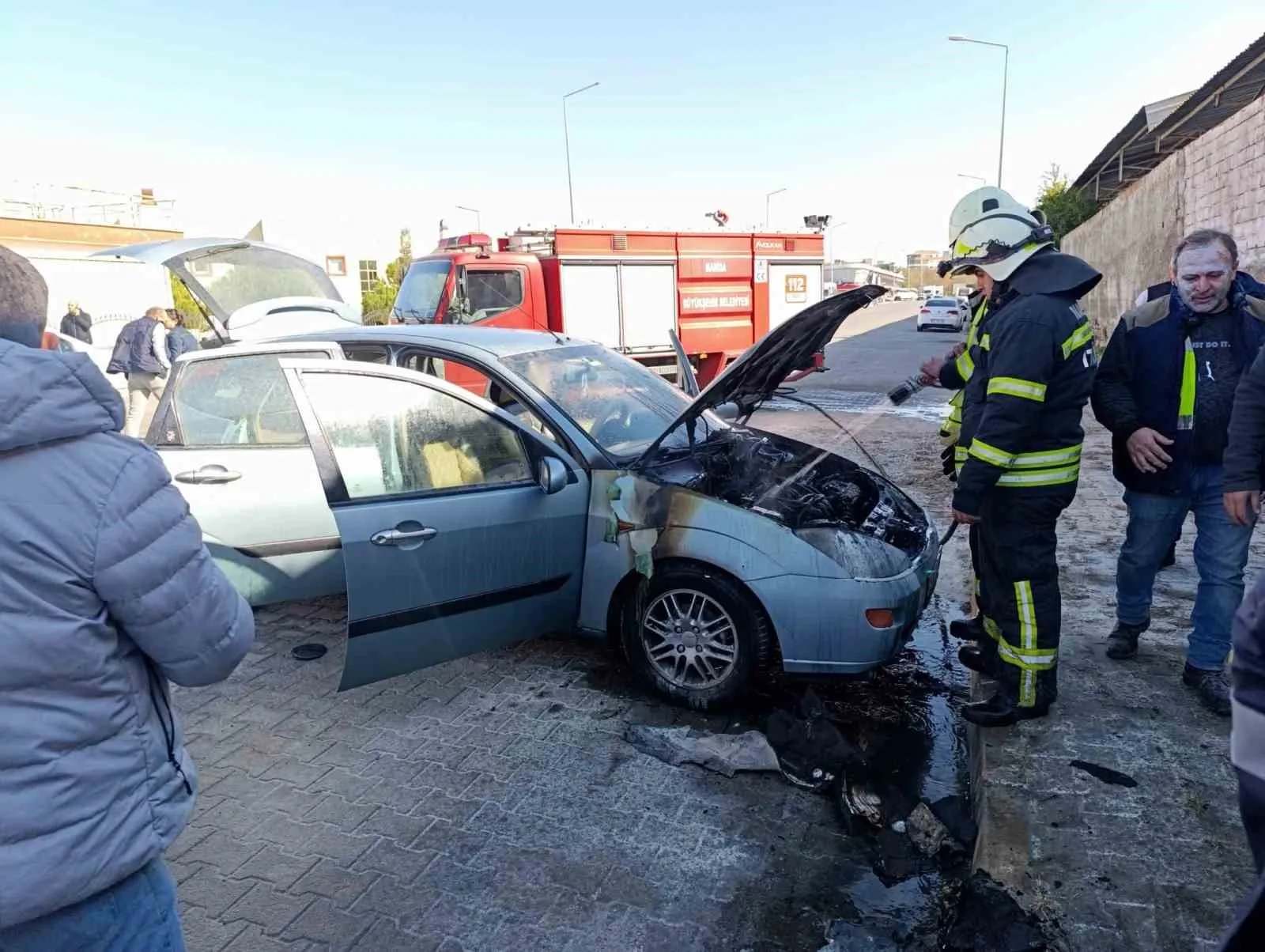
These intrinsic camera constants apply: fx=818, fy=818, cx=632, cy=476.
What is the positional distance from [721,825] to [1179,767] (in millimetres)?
1616

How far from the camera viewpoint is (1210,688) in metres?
3.29

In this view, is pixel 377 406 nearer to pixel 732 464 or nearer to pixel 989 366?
pixel 732 464

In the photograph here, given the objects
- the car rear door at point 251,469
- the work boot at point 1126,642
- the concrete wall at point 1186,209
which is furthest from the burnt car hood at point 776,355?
the concrete wall at point 1186,209

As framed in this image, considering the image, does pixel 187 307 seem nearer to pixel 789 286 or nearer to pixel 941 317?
pixel 789 286

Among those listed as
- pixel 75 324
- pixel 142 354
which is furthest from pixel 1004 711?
pixel 75 324

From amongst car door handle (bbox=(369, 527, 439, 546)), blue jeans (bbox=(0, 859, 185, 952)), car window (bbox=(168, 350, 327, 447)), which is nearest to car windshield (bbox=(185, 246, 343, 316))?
car window (bbox=(168, 350, 327, 447))

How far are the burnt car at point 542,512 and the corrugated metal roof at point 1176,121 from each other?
9.32 meters

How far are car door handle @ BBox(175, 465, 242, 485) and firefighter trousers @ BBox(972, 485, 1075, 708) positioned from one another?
11.6 feet

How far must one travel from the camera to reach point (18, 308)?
53.7 inches

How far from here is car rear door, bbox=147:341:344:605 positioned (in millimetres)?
4141

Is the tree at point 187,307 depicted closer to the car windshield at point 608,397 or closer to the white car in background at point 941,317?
the car windshield at point 608,397

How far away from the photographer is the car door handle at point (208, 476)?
412 cm

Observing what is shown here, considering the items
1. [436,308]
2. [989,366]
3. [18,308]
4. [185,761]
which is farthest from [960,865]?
[436,308]

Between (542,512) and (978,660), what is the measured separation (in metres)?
2.08
